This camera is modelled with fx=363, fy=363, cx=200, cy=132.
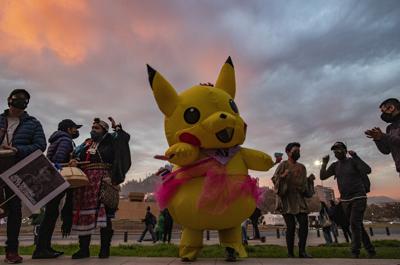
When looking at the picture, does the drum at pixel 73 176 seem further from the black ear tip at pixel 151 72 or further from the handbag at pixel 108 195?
the black ear tip at pixel 151 72

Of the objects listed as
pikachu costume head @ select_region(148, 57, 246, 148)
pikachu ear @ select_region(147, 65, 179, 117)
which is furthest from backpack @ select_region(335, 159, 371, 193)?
pikachu ear @ select_region(147, 65, 179, 117)

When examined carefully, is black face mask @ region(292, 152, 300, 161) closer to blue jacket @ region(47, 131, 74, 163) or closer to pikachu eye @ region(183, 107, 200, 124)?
pikachu eye @ region(183, 107, 200, 124)

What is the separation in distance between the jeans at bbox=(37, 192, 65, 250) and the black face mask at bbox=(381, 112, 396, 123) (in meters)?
4.86

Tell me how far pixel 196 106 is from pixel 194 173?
3.13 ft

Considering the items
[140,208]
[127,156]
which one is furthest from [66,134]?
[140,208]

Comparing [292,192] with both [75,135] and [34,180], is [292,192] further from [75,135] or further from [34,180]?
[34,180]

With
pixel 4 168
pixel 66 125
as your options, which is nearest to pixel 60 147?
pixel 66 125

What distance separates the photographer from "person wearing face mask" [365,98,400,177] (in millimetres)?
4578

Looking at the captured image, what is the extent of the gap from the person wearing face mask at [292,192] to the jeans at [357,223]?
723 millimetres

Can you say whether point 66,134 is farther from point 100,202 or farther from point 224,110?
point 224,110

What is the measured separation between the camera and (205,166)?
4.94 metres

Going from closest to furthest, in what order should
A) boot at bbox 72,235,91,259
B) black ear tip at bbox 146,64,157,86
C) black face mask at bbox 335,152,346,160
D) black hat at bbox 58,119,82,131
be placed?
black ear tip at bbox 146,64,157,86, boot at bbox 72,235,91,259, black hat at bbox 58,119,82,131, black face mask at bbox 335,152,346,160

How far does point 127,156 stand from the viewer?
221 inches

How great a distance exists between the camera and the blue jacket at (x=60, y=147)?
5.68 m
